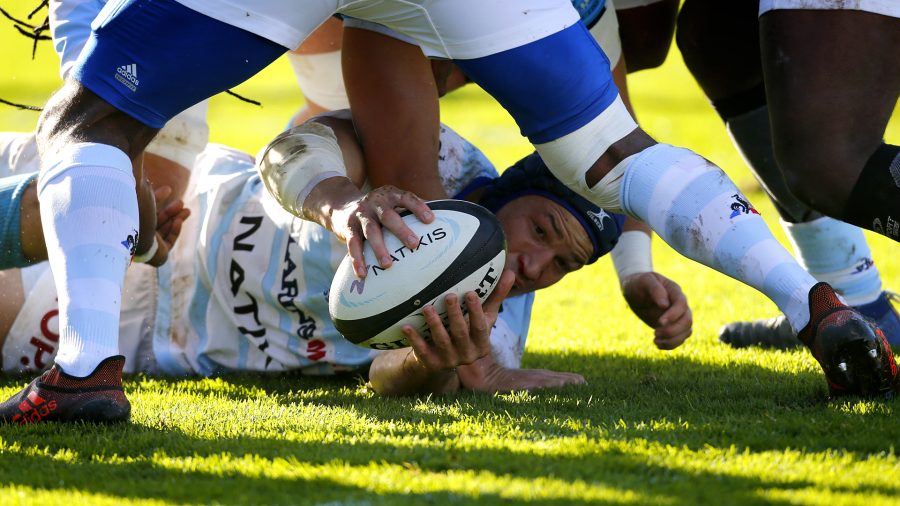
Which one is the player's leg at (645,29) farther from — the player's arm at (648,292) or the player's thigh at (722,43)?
the player's arm at (648,292)

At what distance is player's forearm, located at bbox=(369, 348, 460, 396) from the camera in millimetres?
3303

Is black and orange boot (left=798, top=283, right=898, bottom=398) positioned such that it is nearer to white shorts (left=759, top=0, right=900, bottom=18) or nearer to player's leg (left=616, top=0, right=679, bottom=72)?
white shorts (left=759, top=0, right=900, bottom=18)

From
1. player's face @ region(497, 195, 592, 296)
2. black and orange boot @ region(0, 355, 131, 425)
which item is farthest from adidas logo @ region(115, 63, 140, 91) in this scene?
player's face @ region(497, 195, 592, 296)

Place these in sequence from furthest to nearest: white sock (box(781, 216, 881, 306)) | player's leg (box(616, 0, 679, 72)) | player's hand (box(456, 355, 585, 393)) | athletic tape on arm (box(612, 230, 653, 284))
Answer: player's leg (box(616, 0, 679, 72))
white sock (box(781, 216, 881, 306))
athletic tape on arm (box(612, 230, 653, 284))
player's hand (box(456, 355, 585, 393))

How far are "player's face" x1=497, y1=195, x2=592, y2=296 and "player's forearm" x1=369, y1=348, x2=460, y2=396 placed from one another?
417 mm

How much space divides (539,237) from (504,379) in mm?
471

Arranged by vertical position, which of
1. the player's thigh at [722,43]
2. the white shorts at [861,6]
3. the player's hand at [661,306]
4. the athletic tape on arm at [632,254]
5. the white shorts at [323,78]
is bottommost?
the player's hand at [661,306]

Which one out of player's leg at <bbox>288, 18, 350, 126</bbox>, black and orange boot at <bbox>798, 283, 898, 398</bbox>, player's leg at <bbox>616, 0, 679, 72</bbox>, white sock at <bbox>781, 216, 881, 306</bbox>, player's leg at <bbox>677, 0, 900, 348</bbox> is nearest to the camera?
black and orange boot at <bbox>798, 283, 898, 398</bbox>

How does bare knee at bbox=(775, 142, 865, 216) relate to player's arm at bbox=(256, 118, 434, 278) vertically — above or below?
above

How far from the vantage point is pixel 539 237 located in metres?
3.59

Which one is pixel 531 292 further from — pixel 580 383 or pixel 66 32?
pixel 66 32

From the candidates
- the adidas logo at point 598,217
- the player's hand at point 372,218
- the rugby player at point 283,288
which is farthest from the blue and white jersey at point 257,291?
the player's hand at point 372,218

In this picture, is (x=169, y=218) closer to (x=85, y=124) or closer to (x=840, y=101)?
(x=85, y=124)

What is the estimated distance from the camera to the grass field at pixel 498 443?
7.13 ft
